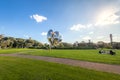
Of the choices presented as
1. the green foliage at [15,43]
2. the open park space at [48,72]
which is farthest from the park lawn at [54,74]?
the green foliage at [15,43]

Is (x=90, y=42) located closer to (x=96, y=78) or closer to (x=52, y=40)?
(x=52, y=40)

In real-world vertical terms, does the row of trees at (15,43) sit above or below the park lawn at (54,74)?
above

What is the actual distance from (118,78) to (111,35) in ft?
226

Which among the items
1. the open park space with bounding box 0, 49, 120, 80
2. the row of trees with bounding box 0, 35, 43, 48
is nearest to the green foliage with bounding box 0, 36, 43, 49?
the row of trees with bounding box 0, 35, 43, 48

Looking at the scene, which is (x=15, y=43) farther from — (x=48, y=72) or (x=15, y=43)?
(x=48, y=72)

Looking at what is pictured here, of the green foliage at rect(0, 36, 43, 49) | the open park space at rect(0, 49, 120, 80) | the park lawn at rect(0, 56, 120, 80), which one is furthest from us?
the green foliage at rect(0, 36, 43, 49)

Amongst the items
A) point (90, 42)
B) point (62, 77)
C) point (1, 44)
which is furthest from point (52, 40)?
point (62, 77)

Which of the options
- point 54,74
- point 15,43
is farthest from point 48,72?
point 15,43

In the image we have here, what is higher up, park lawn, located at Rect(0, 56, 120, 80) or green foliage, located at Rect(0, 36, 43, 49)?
green foliage, located at Rect(0, 36, 43, 49)

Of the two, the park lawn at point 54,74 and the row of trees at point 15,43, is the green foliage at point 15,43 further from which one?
the park lawn at point 54,74

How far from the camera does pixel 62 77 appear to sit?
27.3 ft

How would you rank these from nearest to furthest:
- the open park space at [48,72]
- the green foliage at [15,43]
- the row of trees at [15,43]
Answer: the open park space at [48,72], the green foliage at [15,43], the row of trees at [15,43]

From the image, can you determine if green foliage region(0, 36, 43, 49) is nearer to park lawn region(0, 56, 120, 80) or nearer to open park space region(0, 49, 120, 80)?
open park space region(0, 49, 120, 80)

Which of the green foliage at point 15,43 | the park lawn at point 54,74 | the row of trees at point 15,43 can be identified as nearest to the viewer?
the park lawn at point 54,74
